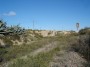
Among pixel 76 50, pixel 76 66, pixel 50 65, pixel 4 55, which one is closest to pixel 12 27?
pixel 50 65

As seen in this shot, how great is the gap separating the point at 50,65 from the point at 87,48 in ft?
18.4

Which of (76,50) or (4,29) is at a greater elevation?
(4,29)

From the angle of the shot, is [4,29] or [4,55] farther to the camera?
[4,55]

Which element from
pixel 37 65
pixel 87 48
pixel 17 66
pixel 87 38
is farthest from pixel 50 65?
pixel 87 38

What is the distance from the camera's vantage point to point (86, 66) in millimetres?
12344

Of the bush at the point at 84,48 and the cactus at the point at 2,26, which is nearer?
the cactus at the point at 2,26

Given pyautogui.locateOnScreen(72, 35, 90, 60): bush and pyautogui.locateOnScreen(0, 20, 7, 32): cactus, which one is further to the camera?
pyautogui.locateOnScreen(72, 35, 90, 60): bush

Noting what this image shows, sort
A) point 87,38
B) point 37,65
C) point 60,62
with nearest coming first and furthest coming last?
point 37,65 < point 60,62 < point 87,38

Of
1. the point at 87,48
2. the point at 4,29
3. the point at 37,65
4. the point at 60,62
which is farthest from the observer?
the point at 87,48

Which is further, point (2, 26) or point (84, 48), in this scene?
point (84, 48)

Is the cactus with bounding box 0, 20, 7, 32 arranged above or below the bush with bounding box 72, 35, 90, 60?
above

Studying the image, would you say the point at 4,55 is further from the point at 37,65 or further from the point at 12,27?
the point at 12,27

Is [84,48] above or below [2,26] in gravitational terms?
below

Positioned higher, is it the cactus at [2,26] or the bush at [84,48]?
the cactus at [2,26]
